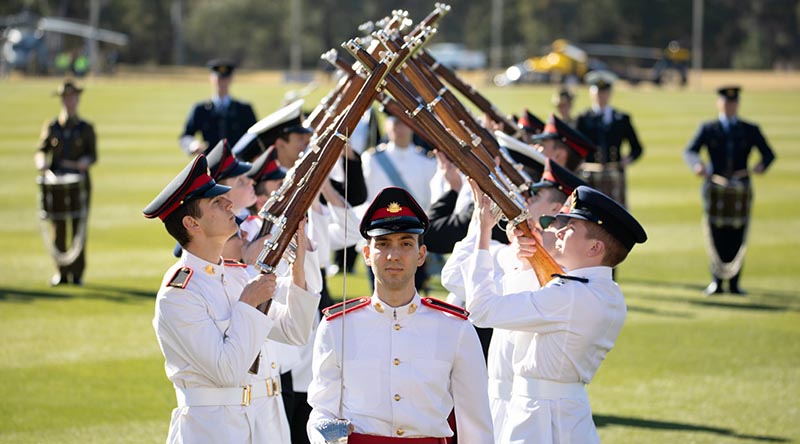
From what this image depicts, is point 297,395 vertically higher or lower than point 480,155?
lower

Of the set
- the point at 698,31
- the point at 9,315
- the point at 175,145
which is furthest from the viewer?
the point at 698,31

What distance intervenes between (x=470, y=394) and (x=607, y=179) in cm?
1125

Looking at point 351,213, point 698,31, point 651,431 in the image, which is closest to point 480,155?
point 351,213

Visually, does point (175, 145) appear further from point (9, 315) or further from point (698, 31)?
point (698, 31)

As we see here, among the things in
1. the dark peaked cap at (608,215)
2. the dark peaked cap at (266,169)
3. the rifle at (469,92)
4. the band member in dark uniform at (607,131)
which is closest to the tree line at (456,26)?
the band member in dark uniform at (607,131)

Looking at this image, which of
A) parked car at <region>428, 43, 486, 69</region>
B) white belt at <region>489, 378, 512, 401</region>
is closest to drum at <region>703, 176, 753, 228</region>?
white belt at <region>489, 378, 512, 401</region>

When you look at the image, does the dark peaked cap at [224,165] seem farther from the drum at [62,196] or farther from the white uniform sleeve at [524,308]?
the drum at [62,196]

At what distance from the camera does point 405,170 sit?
14.2 m

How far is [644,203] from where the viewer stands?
23531mm

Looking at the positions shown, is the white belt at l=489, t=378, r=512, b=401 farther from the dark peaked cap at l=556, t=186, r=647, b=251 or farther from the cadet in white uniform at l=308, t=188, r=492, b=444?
the cadet in white uniform at l=308, t=188, r=492, b=444

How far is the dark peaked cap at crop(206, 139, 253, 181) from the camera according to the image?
7.52 meters

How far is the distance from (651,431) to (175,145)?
2471 centimetres

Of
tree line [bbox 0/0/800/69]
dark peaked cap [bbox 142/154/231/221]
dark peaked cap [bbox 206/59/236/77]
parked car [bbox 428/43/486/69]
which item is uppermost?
tree line [bbox 0/0/800/69]

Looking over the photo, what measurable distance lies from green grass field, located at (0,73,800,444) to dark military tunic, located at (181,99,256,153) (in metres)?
2.01
